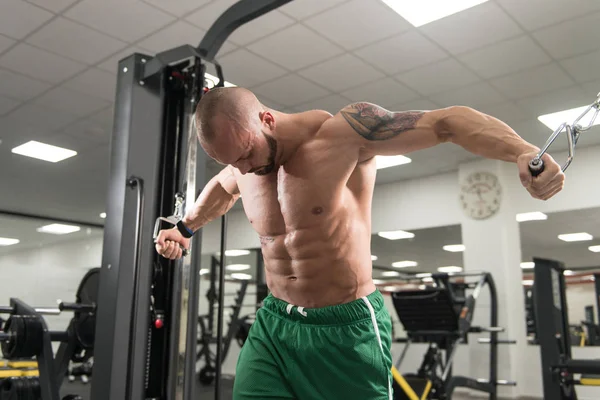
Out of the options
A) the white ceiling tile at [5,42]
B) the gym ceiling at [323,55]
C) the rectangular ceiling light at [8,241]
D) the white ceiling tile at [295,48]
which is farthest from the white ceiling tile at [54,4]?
the rectangular ceiling light at [8,241]

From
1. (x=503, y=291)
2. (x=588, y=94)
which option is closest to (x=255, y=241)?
(x=503, y=291)

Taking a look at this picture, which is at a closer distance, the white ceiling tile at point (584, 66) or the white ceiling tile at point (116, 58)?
the white ceiling tile at point (116, 58)

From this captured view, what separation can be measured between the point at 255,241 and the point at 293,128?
24.6 feet

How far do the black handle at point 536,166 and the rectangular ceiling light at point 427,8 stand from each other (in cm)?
271

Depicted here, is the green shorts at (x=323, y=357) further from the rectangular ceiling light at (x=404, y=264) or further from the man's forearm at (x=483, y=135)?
the rectangular ceiling light at (x=404, y=264)

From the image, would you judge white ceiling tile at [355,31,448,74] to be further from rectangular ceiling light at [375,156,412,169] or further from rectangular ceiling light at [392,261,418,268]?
rectangular ceiling light at [392,261,418,268]

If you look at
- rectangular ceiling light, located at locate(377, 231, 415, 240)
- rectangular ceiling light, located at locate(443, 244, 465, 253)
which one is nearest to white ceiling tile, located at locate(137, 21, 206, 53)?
rectangular ceiling light, located at locate(377, 231, 415, 240)

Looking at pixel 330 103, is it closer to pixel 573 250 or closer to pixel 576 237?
pixel 576 237

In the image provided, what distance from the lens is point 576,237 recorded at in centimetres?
969

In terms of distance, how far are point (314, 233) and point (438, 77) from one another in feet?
11.5

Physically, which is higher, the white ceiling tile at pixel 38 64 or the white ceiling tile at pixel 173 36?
the white ceiling tile at pixel 173 36

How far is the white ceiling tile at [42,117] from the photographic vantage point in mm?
5297

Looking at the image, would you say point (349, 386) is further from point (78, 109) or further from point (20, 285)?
point (20, 285)

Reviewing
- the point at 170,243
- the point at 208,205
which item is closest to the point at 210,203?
the point at 208,205
